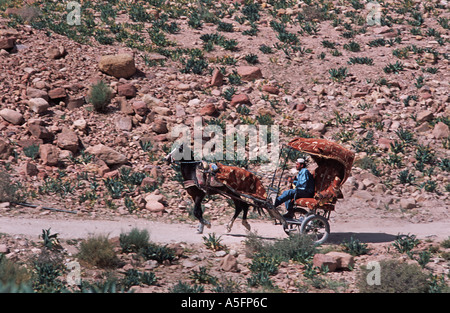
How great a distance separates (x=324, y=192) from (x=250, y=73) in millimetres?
9762

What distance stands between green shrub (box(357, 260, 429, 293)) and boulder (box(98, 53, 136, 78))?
12.6m

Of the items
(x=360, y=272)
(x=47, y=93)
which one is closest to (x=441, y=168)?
(x=360, y=272)

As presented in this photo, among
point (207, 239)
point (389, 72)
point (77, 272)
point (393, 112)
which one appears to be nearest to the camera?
point (77, 272)

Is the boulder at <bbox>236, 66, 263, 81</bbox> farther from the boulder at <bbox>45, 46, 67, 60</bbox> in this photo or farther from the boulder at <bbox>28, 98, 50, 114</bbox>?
the boulder at <bbox>28, 98, 50, 114</bbox>

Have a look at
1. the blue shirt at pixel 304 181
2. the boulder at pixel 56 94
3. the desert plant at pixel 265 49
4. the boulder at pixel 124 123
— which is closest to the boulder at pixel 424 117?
the desert plant at pixel 265 49

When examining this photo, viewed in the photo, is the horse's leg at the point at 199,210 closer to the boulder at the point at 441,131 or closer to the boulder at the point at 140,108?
the boulder at the point at 140,108

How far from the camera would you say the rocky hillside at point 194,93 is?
1445cm

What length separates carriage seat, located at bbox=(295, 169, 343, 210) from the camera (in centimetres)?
1109

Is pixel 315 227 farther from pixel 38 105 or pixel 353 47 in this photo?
pixel 353 47

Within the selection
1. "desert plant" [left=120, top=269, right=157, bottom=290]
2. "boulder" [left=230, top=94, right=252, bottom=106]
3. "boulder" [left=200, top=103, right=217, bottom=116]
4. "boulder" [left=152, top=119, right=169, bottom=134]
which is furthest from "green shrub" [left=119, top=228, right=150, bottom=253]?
"boulder" [left=230, top=94, right=252, bottom=106]

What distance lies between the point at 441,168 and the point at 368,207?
3534 mm

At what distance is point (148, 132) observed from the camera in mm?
16812

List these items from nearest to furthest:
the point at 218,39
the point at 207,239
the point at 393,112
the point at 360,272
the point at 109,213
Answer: the point at 360,272, the point at 207,239, the point at 109,213, the point at 393,112, the point at 218,39

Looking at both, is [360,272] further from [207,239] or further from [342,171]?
[207,239]
